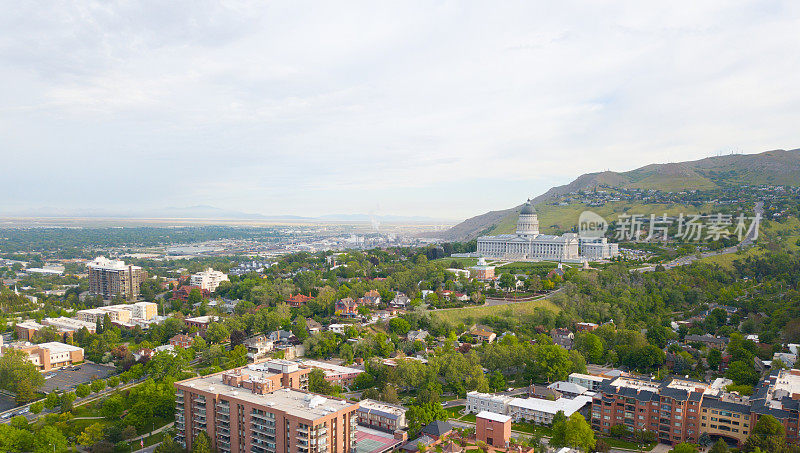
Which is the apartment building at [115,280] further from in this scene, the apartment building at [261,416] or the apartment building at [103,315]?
the apartment building at [261,416]

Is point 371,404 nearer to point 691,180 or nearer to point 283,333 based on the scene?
point 283,333

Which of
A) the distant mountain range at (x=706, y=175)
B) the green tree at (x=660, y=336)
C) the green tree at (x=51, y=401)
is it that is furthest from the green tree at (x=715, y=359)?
the distant mountain range at (x=706, y=175)

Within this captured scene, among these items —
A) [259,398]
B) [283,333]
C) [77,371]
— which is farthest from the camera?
[283,333]

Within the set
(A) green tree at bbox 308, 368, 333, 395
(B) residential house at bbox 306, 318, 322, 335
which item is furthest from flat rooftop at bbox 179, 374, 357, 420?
(B) residential house at bbox 306, 318, 322, 335

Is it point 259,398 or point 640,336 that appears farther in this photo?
point 640,336

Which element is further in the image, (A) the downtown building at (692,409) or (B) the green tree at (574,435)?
(A) the downtown building at (692,409)

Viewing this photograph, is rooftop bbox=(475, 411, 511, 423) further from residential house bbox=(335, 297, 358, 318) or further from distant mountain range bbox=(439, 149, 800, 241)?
distant mountain range bbox=(439, 149, 800, 241)

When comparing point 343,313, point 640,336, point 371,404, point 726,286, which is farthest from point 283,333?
point 726,286
